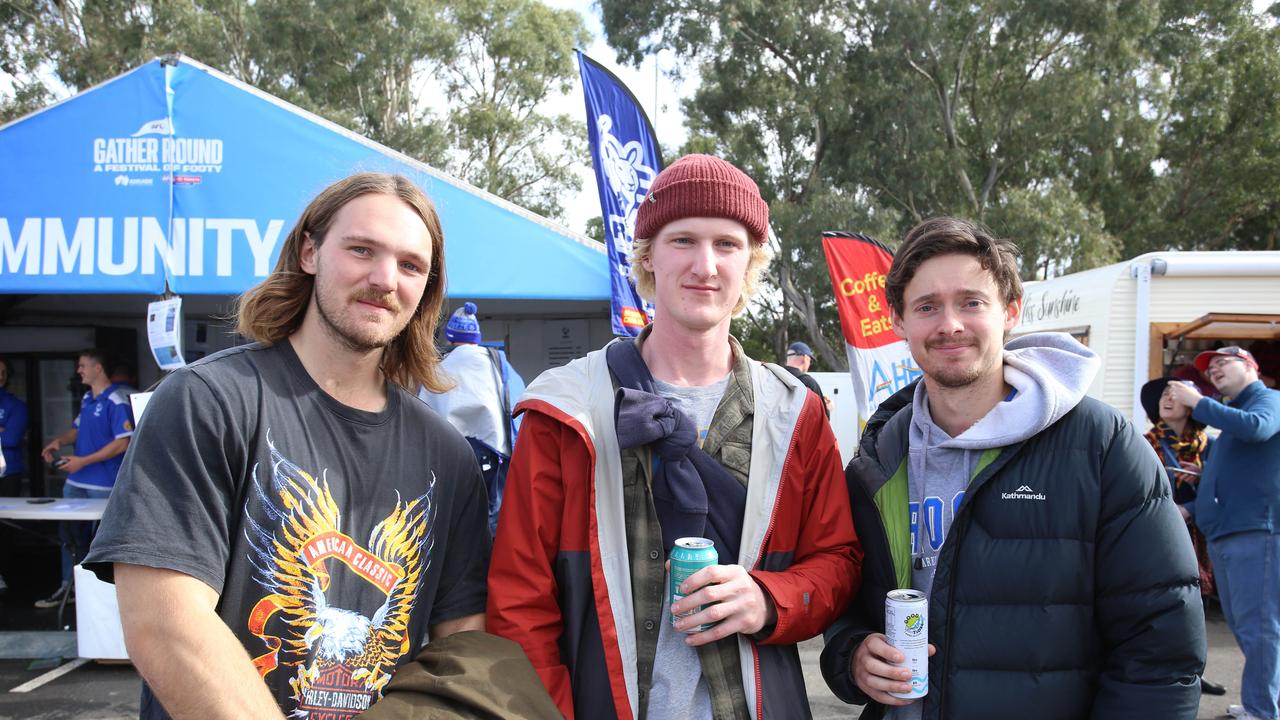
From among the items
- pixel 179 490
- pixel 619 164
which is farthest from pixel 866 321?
pixel 179 490

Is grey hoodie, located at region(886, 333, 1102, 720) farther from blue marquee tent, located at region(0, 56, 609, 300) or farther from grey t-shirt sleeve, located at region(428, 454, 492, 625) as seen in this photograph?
blue marquee tent, located at region(0, 56, 609, 300)

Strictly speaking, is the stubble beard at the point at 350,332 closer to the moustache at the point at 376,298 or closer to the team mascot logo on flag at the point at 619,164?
the moustache at the point at 376,298

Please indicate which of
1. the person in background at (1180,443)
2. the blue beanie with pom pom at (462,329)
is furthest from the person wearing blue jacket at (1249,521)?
the blue beanie with pom pom at (462,329)

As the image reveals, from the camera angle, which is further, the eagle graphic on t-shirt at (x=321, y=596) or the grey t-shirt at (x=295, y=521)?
the eagle graphic on t-shirt at (x=321, y=596)

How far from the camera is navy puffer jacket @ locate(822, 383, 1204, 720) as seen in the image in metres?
1.64

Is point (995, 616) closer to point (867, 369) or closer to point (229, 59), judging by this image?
point (867, 369)

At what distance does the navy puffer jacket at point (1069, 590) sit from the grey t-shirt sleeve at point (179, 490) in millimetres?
1533

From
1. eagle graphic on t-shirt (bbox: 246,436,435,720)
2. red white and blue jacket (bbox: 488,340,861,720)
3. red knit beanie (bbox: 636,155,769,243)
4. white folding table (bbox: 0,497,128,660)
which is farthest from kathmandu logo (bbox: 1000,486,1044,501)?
white folding table (bbox: 0,497,128,660)

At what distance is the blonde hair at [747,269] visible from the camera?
2.07 metres

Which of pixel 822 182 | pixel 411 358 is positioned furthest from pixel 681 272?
pixel 822 182

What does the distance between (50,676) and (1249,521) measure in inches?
295

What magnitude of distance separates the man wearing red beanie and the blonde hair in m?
0.09

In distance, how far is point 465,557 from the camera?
1.85 metres

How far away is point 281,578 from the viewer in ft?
5.05
